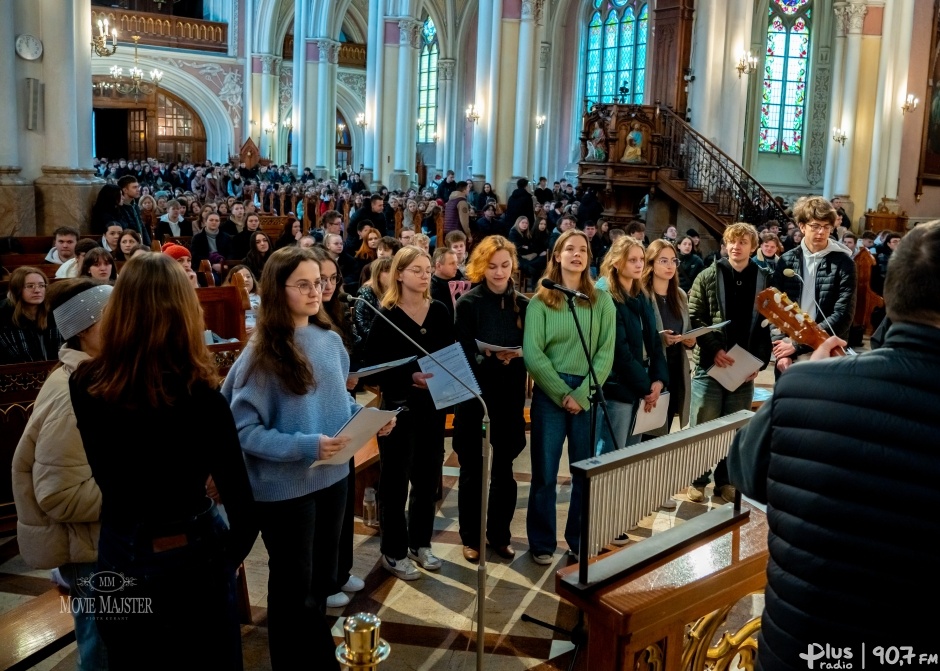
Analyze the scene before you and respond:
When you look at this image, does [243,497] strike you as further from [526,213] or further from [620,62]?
[620,62]

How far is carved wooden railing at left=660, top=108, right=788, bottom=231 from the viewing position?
14719 mm

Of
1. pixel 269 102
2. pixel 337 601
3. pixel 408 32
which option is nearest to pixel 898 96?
pixel 408 32

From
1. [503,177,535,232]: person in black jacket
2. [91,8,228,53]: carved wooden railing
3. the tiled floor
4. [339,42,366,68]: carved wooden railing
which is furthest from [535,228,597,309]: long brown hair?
[339,42,366,68]: carved wooden railing

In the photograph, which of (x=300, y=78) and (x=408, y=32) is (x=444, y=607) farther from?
(x=300, y=78)

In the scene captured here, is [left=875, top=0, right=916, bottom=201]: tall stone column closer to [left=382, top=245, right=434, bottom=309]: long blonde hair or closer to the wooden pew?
[left=382, top=245, right=434, bottom=309]: long blonde hair

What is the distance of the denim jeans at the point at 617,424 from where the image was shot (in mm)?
4602

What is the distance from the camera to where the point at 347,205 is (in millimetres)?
17375

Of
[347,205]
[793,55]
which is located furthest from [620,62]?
[347,205]

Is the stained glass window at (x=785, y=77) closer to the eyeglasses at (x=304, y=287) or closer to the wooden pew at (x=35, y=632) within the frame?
the eyeglasses at (x=304, y=287)

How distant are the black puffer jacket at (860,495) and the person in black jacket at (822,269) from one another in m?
3.02

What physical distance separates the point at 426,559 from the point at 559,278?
58.5 inches

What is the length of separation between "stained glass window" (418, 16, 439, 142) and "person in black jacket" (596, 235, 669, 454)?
2954cm

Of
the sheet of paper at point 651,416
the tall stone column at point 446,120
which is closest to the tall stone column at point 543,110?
the tall stone column at point 446,120

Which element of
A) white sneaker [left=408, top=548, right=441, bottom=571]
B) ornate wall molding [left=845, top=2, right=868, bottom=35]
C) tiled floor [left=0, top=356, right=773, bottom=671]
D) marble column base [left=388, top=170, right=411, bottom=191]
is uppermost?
ornate wall molding [left=845, top=2, right=868, bottom=35]
